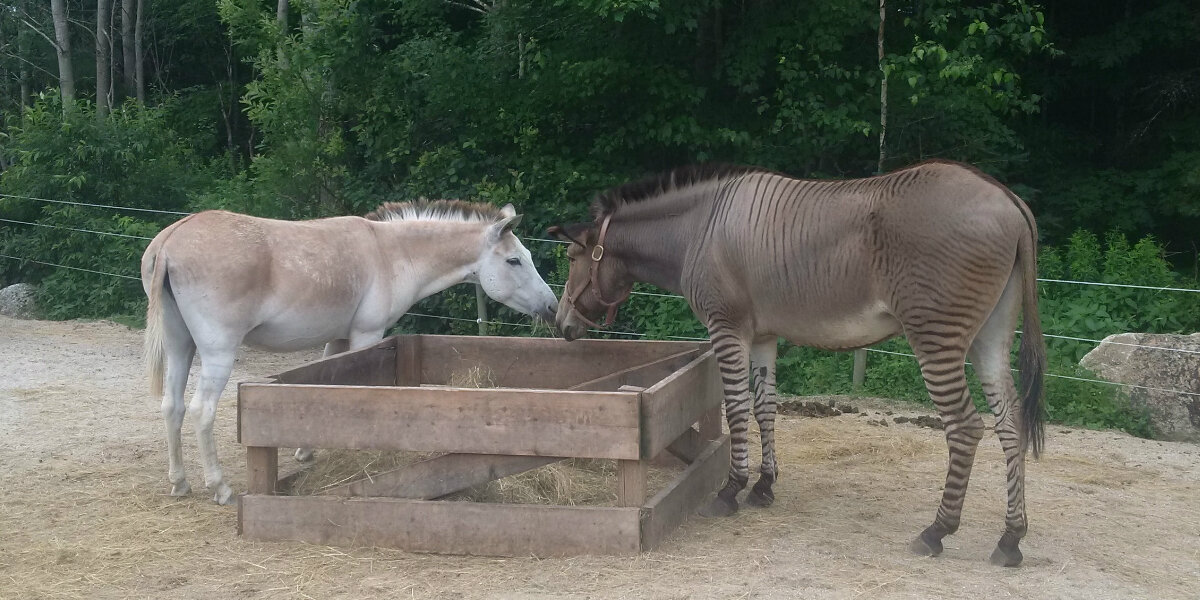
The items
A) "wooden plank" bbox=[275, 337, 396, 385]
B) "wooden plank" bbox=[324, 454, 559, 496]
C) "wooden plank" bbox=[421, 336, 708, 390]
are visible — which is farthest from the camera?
"wooden plank" bbox=[421, 336, 708, 390]

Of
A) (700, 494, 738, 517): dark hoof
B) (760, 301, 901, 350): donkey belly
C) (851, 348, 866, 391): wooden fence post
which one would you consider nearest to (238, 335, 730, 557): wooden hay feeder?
(700, 494, 738, 517): dark hoof

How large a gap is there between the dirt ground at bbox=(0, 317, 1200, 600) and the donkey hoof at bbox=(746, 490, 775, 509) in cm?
6

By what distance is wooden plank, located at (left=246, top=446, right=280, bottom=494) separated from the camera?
15.8 feet

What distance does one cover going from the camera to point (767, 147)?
33.3ft

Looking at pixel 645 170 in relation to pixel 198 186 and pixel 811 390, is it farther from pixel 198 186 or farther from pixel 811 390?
pixel 198 186

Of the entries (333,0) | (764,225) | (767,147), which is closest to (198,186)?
(333,0)

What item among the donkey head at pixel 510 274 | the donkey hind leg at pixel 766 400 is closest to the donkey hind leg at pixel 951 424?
the donkey hind leg at pixel 766 400

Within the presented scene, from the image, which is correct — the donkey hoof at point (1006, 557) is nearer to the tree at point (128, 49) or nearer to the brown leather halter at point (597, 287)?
the brown leather halter at point (597, 287)

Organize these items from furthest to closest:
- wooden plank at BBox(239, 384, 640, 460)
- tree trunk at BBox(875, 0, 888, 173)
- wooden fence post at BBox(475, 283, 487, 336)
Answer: tree trunk at BBox(875, 0, 888, 173) → wooden fence post at BBox(475, 283, 487, 336) → wooden plank at BBox(239, 384, 640, 460)

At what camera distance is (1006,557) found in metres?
4.57

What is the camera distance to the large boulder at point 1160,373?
739 cm

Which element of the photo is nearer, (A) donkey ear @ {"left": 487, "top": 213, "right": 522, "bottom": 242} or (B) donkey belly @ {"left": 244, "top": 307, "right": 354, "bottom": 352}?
(B) donkey belly @ {"left": 244, "top": 307, "right": 354, "bottom": 352}

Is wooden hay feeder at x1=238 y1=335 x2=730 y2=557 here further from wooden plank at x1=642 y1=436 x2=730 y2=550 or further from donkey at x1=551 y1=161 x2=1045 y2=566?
donkey at x1=551 y1=161 x2=1045 y2=566

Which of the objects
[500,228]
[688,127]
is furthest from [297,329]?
[688,127]
